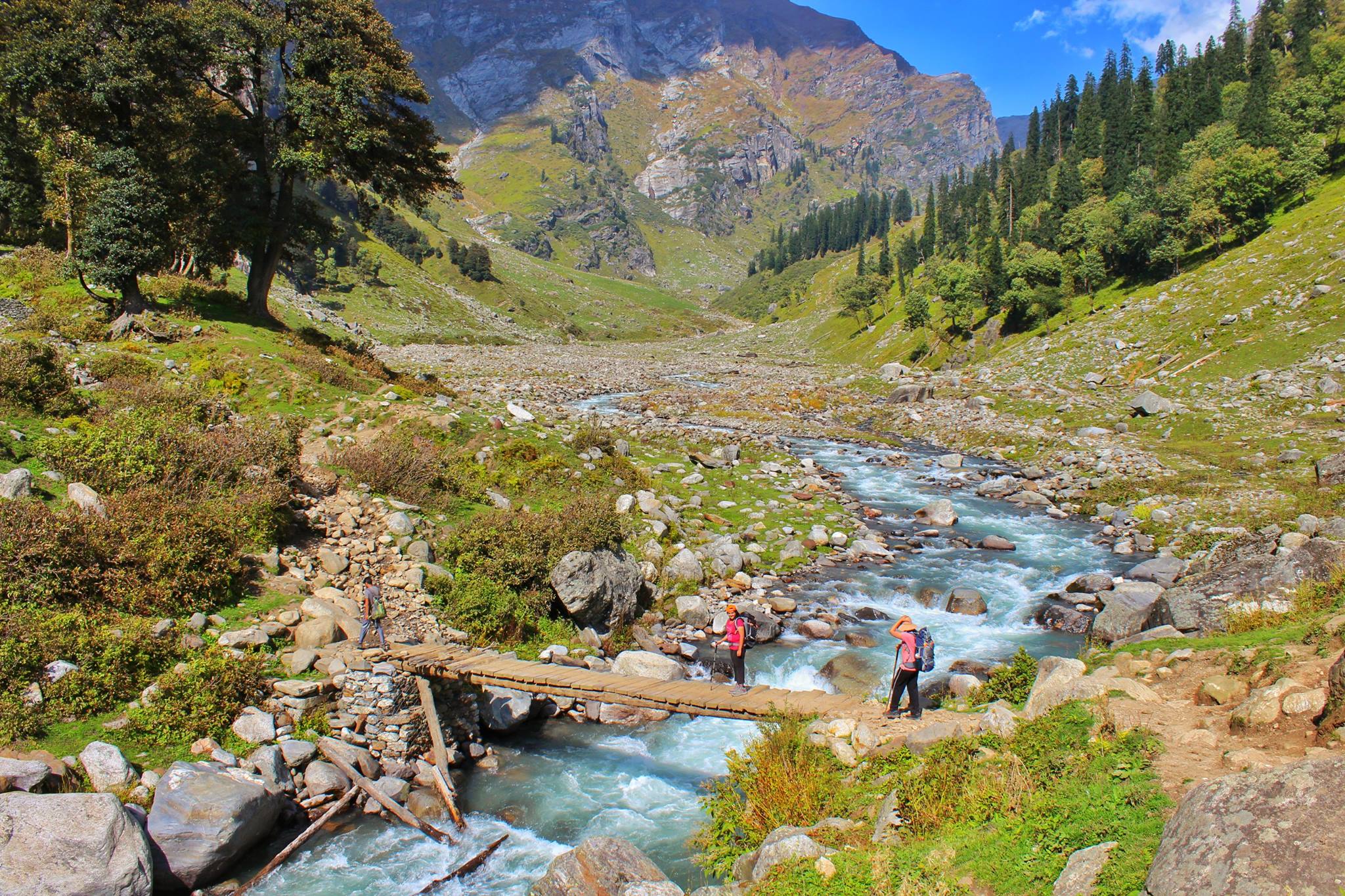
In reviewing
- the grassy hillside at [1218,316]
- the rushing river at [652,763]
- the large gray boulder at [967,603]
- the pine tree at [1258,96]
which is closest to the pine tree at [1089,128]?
the pine tree at [1258,96]

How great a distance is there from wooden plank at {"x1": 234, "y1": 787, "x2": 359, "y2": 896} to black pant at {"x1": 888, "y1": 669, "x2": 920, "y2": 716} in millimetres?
9282

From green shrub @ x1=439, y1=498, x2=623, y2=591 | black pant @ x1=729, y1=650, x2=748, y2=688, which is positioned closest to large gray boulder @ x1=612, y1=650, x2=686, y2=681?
black pant @ x1=729, y1=650, x2=748, y2=688

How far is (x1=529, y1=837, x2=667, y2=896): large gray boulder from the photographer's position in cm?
877

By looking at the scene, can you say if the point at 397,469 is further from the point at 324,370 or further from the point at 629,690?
the point at 629,690

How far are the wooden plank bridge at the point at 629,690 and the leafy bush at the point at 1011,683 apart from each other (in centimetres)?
222

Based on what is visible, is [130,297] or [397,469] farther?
[130,297]

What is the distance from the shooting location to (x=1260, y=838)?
5.06 m

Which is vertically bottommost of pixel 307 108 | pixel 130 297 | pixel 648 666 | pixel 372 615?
pixel 648 666

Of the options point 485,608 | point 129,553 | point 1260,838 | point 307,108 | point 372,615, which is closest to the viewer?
point 1260,838

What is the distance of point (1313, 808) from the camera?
5.07 meters

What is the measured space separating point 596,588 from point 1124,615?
39.2 ft

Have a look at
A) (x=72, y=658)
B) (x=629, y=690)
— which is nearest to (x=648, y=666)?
(x=629, y=690)

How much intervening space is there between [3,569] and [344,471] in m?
8.21

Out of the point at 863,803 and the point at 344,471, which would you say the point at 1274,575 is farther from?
the point at 344,471
